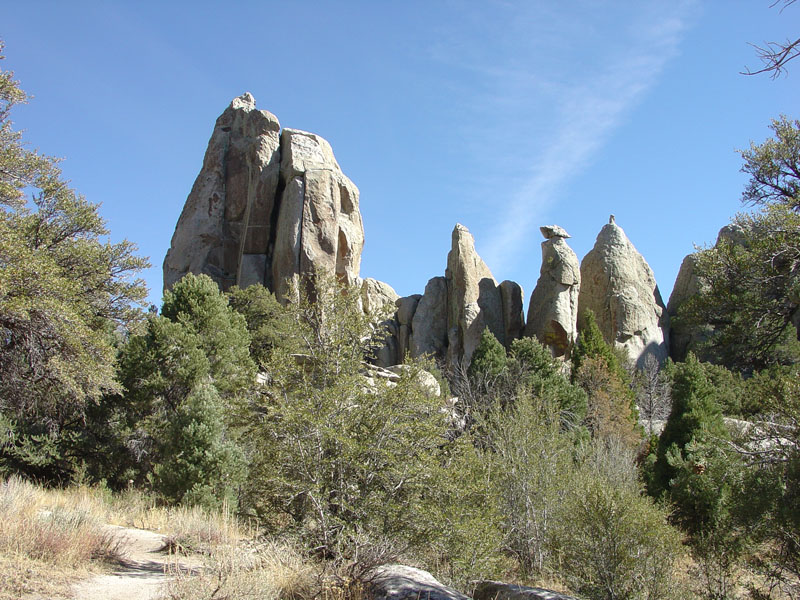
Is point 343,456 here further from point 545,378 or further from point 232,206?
point 232,206

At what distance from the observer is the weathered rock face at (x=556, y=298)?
4250 centimetres

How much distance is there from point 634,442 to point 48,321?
22679mm

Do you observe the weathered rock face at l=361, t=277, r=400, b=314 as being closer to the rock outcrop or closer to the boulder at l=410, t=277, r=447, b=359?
the boulder at l=410, t=277, r=447, b=359

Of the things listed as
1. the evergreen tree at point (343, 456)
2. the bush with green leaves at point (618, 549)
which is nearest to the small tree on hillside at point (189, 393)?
the evergreen tree at point (343, 456)

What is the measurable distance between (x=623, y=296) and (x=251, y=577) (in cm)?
4052

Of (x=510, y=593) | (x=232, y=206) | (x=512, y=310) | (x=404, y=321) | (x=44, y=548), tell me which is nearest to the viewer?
(x=44, y=548)

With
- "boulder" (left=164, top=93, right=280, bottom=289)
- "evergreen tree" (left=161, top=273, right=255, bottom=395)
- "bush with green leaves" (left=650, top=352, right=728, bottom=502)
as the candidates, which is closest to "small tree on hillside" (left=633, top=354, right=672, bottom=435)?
"bush with green leaves" (left=650, top=352, right=728, bottom=502)

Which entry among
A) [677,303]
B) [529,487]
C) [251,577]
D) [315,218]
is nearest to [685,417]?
[529,487]

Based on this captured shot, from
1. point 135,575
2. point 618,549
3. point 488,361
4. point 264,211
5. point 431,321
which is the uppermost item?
point 264,211

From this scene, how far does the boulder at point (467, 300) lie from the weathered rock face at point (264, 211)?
725 cm

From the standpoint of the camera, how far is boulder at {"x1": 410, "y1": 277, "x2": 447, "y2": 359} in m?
45.5

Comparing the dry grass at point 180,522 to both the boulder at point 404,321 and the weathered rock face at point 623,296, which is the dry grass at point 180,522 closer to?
the boulder at point 404,321

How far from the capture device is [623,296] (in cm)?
4316

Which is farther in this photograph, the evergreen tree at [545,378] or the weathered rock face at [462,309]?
the weathered rock face at [462,309]
